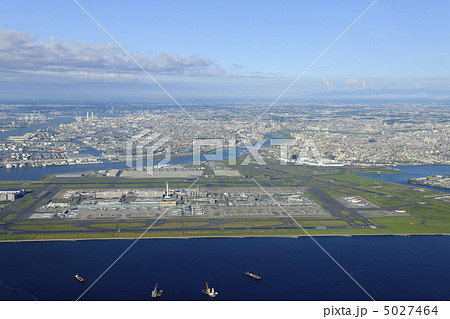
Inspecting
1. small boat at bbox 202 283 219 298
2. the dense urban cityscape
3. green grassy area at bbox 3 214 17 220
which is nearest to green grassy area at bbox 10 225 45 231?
green grassy area at bbox 3 214 17 220

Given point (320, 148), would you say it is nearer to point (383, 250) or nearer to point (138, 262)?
A: point (383, 250)

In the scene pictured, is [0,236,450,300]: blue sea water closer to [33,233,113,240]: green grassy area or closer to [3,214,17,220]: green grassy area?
[33,233,113,240]: green grassy area

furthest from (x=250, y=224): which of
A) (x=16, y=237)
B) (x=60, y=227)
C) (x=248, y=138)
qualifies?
(x=248, y=138)

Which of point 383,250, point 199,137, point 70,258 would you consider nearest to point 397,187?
point 383,250

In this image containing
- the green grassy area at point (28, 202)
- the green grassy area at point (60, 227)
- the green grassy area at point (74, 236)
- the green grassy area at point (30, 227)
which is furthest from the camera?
the green grassy area at point (28, 202)

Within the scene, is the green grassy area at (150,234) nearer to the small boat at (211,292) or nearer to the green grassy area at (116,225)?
the green grassy area at (116,225)

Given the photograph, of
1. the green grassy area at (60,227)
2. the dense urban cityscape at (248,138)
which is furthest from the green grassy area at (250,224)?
the dense urban cityscape at (248,138)

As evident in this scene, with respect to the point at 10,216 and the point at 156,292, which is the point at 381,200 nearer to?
the point at 156,292

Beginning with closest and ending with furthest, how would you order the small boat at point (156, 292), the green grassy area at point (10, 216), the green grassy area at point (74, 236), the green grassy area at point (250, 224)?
the small boat at point (156, 292), the green grassy area at point (74, 236), the green grassy area at point (250, 224), the green grassy area at point (10, 216)

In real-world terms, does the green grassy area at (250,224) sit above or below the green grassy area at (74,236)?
above
